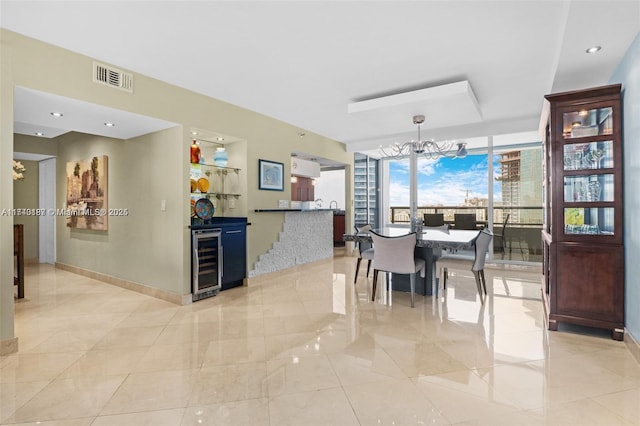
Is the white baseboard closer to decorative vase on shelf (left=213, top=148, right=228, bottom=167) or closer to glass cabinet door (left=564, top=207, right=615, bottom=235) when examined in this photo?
decorative vase on shelf (left=213, top=148, right=228, bottom=167)

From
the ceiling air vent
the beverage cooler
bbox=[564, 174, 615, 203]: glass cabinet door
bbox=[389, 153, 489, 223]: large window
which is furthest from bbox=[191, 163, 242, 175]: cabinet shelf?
bbox=[389, 153, 489, 223]: large window

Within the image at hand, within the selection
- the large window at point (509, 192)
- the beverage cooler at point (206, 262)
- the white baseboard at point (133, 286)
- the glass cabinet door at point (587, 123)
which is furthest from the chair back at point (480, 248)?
the white baseboard at point (133, 286)

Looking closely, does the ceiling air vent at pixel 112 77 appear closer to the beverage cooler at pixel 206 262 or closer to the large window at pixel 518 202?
the beverage cooler at pixel 206 262

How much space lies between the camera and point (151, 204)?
4.02 meters

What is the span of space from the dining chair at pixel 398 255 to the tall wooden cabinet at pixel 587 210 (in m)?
1.22

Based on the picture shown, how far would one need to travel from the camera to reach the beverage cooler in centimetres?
379

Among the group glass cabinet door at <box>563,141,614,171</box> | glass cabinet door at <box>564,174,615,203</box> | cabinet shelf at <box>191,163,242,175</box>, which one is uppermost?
cabinet shelf at <box>191,163,242,175</box>

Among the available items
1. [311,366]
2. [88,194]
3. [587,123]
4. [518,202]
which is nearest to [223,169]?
[88,194]

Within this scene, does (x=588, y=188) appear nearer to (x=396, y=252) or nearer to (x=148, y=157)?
(x=396, y=252)

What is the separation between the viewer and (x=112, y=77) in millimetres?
3066

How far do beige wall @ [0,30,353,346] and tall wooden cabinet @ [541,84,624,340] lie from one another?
11.6ft

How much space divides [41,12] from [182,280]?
8.68ft

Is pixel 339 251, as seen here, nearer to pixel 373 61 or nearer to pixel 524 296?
pixel 524 296

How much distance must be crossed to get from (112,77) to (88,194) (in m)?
2.65
